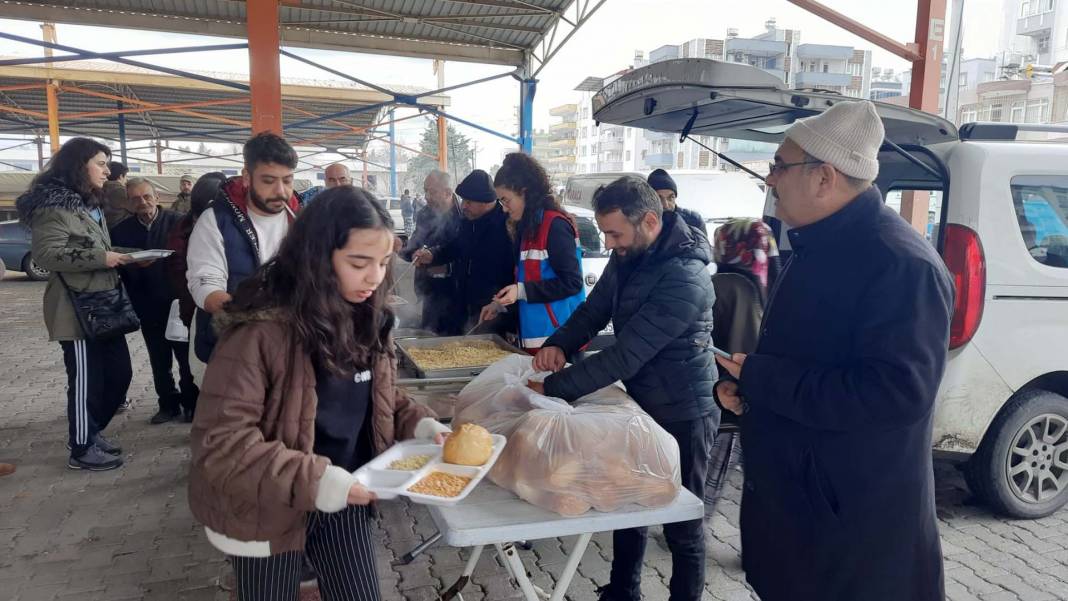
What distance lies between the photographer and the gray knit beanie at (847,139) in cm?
171

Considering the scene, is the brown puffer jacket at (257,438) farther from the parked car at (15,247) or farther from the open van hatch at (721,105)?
the parked car at (15,247)

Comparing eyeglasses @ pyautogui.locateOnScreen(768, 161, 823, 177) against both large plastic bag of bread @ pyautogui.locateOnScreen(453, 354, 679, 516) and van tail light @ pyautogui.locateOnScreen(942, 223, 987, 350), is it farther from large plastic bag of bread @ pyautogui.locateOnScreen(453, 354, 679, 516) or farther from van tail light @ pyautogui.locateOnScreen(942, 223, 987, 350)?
van tail light @ pyautogui.locateOnScreen(942, 223, 987, 350)

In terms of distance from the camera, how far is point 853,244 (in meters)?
1.68

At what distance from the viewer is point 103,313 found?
418 centimetres

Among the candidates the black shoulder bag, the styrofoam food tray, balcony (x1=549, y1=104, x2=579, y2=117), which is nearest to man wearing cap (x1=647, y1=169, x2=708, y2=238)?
the styrofoam food tray

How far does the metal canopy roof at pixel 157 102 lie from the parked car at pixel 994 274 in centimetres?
854

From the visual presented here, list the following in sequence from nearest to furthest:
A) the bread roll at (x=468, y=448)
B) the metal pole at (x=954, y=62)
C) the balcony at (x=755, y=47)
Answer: the bread roll at (x=468, y=448) → the metal pole at (x=954, y=62) → the balcony at (x=755, y=47)

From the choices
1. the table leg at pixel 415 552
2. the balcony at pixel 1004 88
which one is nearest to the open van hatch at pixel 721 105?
the table leg at pixel 415 552

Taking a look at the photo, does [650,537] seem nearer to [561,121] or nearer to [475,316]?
[475,316]

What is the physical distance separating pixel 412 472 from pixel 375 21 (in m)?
7.65

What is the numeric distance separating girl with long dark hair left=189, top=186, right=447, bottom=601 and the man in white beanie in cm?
103

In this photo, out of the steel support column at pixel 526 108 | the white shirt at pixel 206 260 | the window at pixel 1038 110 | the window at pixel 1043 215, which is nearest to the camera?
the white shirt at pixel 206 260

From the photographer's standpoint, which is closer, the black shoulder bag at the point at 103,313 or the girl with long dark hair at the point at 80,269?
the girl with long dark hair at the point at 80,269

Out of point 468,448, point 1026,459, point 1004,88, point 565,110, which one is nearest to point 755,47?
point 1004,88
